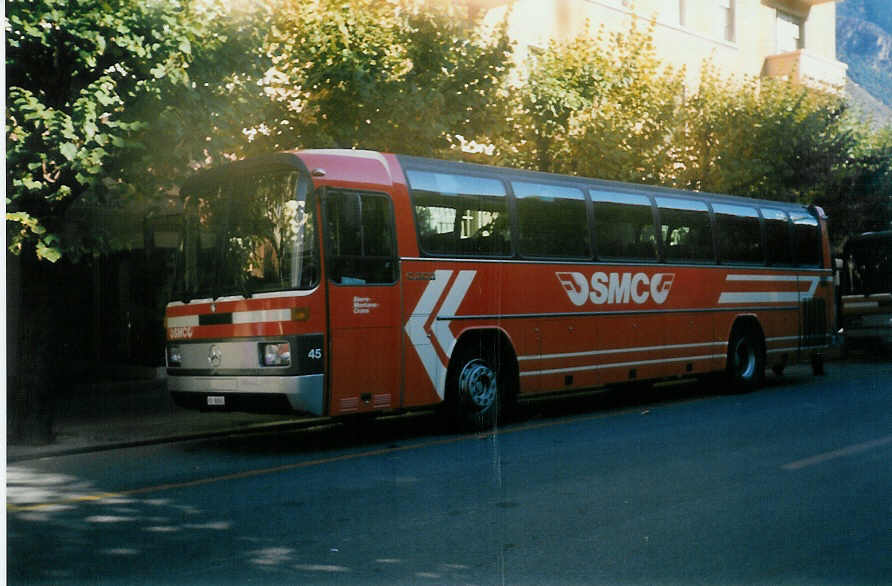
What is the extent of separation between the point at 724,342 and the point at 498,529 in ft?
32.8

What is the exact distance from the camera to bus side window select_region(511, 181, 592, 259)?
12.5m

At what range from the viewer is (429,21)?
15.0 metres

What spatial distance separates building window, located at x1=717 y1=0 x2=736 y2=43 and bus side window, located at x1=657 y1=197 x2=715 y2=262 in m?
19.7

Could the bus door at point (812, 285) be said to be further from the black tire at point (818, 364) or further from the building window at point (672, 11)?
the building window at point (672, 11)

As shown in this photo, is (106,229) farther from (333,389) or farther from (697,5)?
(697,5)

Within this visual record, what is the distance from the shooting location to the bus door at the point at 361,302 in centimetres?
1023

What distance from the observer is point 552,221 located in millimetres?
12898

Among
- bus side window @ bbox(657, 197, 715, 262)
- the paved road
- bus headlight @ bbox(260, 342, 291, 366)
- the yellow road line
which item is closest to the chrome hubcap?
the paved road

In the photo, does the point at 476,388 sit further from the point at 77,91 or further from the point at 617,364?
the point at 77,91

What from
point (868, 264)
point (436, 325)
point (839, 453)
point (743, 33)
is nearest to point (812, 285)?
point (868, 264)

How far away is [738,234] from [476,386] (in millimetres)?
6539

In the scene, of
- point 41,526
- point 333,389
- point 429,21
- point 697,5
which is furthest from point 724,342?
point 697,5

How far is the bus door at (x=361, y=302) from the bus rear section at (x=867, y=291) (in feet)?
51.4

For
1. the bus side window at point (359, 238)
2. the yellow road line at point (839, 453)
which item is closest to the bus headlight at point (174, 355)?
the bus side window at point (359, 238)
